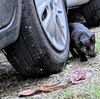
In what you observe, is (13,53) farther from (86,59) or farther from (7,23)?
(86,59)

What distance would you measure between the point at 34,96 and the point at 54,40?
0.83 meters

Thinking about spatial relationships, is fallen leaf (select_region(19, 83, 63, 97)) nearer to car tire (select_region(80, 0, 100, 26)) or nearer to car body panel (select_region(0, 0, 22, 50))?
car body panel (select_region(0, 0, 22, 50))

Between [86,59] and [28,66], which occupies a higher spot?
[28,66]

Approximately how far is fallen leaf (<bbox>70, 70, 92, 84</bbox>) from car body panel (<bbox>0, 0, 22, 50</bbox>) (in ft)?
1.87

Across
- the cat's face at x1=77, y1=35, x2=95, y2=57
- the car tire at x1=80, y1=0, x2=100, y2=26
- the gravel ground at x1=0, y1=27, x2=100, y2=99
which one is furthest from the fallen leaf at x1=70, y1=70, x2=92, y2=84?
the car tire at x1=80, y1=0, x2=100, y2=26

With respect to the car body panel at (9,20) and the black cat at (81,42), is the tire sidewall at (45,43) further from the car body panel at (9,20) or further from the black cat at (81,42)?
the black cat at (81,42)

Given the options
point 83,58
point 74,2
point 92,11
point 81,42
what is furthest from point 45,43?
point 92,11

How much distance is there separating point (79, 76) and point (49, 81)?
0.24 m

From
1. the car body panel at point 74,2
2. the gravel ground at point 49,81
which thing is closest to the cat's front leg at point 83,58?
the gravel ground at point 49,81

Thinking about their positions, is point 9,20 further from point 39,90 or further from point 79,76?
point 79,76

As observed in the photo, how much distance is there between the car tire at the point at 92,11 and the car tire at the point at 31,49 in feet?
8.17

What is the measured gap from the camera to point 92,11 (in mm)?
5762

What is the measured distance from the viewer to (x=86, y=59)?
3926 millimetres

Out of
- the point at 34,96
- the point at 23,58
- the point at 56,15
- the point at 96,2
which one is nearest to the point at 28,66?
the point at 23,58
